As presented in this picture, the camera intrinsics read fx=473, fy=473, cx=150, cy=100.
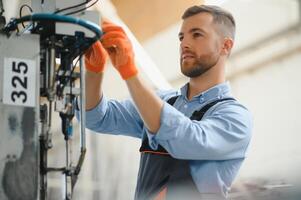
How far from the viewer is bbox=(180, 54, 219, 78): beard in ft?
6.17

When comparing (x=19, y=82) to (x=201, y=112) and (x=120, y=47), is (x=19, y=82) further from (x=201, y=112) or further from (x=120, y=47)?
→ (x=201, y=112)

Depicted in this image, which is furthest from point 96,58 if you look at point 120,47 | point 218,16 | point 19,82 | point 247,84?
point 247,84

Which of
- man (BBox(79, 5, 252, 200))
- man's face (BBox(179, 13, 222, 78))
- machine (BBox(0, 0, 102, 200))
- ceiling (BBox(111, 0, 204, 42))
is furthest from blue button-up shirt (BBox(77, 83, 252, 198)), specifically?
ceiling (BBox(111, 0, 204, 42))

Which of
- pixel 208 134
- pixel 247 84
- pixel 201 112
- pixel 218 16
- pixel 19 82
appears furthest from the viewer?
pixel 247 84

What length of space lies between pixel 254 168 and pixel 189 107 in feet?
4.21

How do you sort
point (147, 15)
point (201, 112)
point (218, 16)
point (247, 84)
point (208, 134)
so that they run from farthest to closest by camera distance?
point (147, 15) < point (247, 84) < point (218, 16) < point (201, 112) < point (208, 134)

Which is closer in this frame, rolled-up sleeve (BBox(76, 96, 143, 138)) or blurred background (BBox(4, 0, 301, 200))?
rolled-up sleeve (BBox(76, 96, 143, 138))

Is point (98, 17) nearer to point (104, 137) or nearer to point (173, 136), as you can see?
point (173, 136)

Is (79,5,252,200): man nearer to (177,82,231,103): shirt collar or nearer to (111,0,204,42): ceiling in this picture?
(177,82,231,103): shirt collar

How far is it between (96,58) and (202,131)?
18.2 inches

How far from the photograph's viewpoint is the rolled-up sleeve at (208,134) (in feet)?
5.20

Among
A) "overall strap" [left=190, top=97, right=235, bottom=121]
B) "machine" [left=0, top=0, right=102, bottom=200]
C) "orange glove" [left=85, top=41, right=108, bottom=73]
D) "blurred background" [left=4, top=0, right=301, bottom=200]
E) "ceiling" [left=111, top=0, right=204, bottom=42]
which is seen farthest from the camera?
"ceiling" [left=111, top=0, right=204, bottom=42]

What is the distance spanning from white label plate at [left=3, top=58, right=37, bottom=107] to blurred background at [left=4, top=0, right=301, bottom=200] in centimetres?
132

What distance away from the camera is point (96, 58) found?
1.71 m
